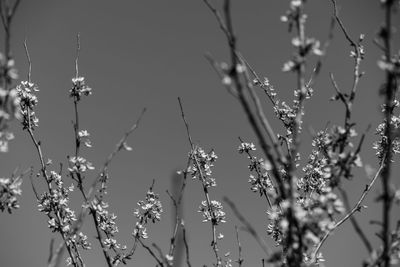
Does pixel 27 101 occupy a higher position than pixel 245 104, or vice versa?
pixel 27 101

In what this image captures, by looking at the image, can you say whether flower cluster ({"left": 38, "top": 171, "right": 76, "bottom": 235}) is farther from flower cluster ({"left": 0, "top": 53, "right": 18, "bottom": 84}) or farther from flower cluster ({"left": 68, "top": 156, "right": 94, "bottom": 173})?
flower cluster ({"left": 0, "top": 53, "right": 18, "bottom": 84})

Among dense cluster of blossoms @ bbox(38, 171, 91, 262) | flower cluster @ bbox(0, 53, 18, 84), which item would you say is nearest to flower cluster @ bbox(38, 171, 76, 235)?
dense cluster of blossoms @ bbox(38, 171, 91, 262)

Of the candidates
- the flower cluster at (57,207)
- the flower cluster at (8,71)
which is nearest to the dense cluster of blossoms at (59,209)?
the flower cluster at (57,207)

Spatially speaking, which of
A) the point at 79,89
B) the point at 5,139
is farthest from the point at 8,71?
the point at 79,89

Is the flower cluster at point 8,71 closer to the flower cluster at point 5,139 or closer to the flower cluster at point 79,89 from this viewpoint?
the flower cluster at point 5,139

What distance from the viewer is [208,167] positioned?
6.84 m

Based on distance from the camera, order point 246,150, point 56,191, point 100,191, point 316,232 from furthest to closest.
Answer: point 246,150, point 56,191, point 100,191, point 316,232

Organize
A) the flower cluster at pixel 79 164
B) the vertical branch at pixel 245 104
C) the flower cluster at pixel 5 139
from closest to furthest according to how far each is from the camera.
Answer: the vertical branch at pixel 245 104 → the flower cluster at pixel 5 139 → the flower cluster at pixel 79 164

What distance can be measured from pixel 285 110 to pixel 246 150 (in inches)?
45.3

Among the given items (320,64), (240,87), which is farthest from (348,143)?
(240,87)

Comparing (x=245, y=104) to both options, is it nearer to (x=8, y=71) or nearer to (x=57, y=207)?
(x=8, y=71)

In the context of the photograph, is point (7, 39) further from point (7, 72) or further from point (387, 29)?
point (387, 29)

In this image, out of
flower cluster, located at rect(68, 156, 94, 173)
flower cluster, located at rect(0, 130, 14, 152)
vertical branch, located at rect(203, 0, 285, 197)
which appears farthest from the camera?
flower cluster, located at rect(68, 156, 94, 173)

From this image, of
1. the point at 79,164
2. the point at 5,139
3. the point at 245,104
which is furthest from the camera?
the point at 79,164
